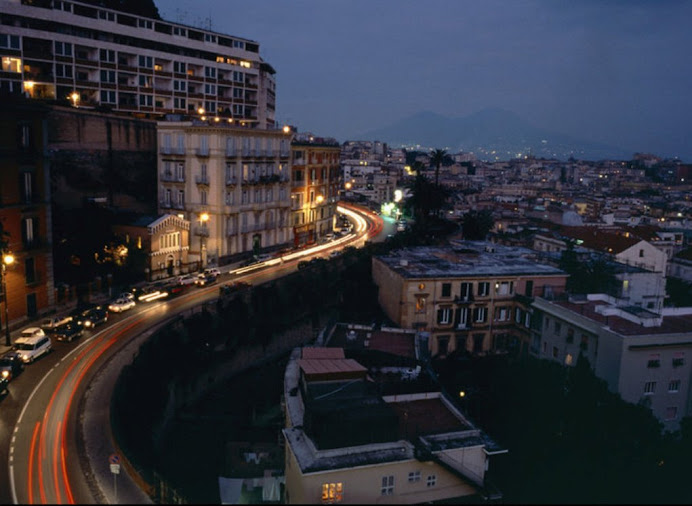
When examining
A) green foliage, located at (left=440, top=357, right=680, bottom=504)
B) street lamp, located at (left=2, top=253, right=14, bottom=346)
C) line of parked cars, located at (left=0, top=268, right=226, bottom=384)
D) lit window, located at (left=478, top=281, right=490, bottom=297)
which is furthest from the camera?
lit window, located at (left=478, top=281, right=490, bottom=297)

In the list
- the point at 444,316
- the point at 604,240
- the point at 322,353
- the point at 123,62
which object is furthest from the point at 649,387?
the point at 123,62

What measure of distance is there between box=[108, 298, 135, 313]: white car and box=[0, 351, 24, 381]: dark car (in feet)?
34.9

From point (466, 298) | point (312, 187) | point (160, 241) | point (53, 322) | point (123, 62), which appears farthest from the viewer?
point (312, 187)

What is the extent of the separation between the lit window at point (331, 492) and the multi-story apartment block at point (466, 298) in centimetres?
2163

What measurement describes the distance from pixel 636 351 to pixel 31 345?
3544 centimetres

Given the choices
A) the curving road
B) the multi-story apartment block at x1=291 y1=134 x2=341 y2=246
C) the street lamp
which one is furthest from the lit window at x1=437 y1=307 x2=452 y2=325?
the multi-story apartment block at x1=291 y1=134 x2=341 y2=246

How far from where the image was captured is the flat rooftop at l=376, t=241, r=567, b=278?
45750 millimetres

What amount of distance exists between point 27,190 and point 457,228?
188ft

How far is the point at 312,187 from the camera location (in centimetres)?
7819

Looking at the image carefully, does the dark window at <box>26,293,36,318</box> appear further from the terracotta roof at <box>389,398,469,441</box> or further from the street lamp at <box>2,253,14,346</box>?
the terracotta roof at <box>389,398,469,441</box>

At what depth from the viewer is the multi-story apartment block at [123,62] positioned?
210 ft

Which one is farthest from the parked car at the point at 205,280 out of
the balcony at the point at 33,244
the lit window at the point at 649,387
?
the lit window at the point at 649,387

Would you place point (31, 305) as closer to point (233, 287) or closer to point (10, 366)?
point (10, 366)

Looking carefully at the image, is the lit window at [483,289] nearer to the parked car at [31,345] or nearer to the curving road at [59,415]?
the curving road at [59,415]
